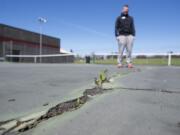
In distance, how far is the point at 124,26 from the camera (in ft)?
25.6

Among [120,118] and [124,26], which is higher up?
[124,26]

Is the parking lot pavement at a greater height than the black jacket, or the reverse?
the black jacket

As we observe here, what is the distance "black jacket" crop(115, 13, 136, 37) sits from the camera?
25.8 feet

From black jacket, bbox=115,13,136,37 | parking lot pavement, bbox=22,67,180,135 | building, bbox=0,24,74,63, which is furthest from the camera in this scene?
building, bbox=0,24,74,63

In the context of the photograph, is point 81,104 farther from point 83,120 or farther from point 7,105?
point 7,105

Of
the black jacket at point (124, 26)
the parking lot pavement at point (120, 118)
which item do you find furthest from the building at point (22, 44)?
the parking lot pavement at point (120, 118)

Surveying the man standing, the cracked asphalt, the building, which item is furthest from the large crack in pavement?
the building

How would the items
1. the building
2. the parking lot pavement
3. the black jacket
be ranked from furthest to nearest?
the building, the black jacket, the parking lot pavement

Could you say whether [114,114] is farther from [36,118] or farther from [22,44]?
[22,44]

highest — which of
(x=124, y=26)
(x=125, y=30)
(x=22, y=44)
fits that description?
(x=22, y=44)

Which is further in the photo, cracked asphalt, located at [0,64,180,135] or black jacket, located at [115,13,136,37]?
black jacket, located at [115,13,136,37]

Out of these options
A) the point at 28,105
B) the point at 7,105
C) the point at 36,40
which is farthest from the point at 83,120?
the point at 36,40

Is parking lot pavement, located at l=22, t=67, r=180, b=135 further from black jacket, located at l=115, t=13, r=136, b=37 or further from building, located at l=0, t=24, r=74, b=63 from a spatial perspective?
building, located at l=0, t=24, r=74, b=63

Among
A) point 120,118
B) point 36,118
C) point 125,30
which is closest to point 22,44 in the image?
point 125,30
